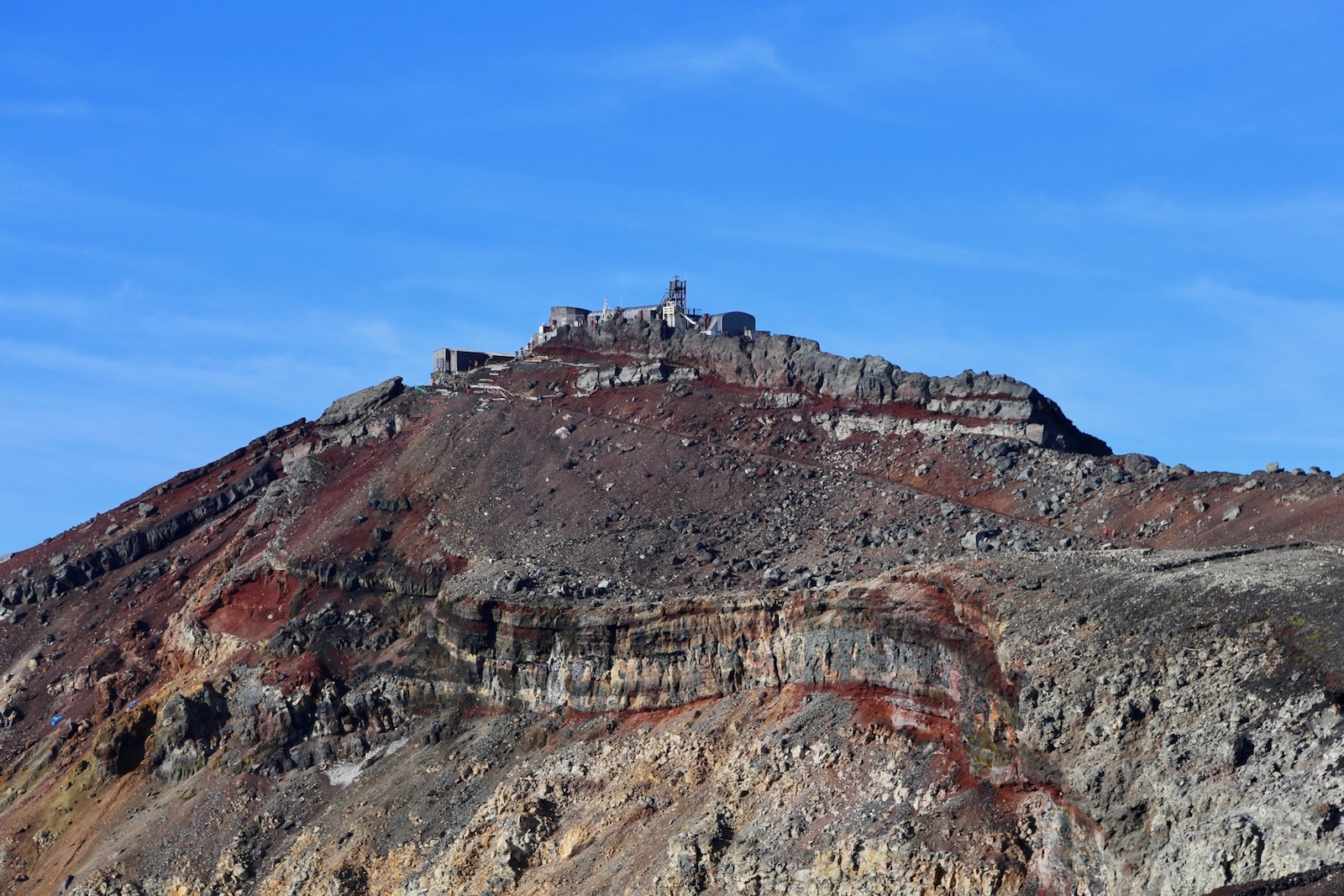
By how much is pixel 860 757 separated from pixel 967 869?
25.1ft

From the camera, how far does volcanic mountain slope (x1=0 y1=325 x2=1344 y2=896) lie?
4284cm

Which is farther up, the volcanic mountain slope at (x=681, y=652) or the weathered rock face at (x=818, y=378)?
the weathered rock face at (x=818, y=378)

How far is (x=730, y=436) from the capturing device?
84250 mm

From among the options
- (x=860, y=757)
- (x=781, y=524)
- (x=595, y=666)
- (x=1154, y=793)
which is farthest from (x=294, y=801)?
(x=1154, y=793)

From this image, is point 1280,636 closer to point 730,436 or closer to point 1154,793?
point 1154,793

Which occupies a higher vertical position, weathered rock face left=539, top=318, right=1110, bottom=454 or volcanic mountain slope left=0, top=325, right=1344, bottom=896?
weathered rock face left=539, top=318, right=1110, bottom=454

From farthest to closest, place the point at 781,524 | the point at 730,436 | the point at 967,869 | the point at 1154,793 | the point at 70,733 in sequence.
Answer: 1. the point at 730,436
2. the point at 70,733
3. the point at 781,524
4. the point at 967,869
5. the point at 1154,793

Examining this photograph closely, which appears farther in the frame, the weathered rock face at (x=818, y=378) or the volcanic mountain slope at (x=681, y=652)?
the weathered rock face at (x=818, y=378)

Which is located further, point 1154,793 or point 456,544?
point 456,544

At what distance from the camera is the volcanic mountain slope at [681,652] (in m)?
42.8

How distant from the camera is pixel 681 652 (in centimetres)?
6291

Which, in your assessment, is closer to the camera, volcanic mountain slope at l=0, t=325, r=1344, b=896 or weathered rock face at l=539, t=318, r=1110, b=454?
volcanic mountain slope at l=0, t=325, r=1344, b=896

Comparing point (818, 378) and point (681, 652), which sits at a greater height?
point (818, 378)

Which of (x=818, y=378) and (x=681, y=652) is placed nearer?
(x=681, y=652)
